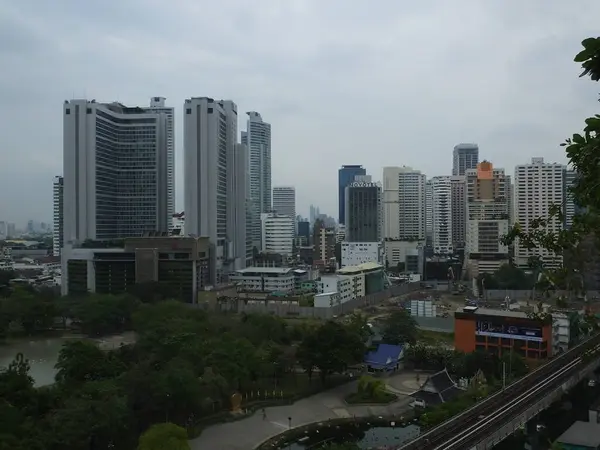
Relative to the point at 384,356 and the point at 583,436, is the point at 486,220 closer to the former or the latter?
the point at 384,356

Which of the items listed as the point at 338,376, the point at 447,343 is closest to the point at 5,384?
the point at 338,376

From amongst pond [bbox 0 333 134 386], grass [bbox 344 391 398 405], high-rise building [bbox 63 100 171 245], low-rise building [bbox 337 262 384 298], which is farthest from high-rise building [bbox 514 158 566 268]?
pond [bbox 0 333 134 386]

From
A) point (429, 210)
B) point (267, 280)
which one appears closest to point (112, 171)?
point (267, 280)

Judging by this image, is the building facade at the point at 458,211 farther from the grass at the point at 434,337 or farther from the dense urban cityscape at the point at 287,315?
the grass at the point at 434,337

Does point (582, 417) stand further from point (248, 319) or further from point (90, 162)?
point (90, 162)

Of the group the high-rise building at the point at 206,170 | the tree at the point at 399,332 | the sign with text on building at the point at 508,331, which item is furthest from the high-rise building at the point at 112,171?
the sign with text on building at the point at 508,331

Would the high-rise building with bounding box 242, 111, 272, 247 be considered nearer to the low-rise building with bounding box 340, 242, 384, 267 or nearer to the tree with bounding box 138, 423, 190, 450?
the low-rise building with bounding box 340, 242, 384, 267
